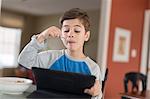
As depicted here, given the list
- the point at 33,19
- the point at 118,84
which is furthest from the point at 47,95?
the point at 118,84

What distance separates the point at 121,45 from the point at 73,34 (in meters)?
2.66

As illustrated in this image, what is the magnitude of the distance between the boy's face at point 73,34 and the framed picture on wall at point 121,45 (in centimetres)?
248

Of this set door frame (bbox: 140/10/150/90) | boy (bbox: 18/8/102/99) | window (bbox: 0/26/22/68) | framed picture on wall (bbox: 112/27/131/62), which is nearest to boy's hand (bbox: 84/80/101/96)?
boy (bbox: 18/8/102/99)

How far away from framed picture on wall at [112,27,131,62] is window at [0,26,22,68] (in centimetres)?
220

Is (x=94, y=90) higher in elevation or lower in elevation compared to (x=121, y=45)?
lower

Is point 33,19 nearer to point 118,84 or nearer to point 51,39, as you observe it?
point 51,39

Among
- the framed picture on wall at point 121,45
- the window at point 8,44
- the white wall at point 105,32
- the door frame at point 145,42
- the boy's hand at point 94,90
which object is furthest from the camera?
the door frame at point 145,42

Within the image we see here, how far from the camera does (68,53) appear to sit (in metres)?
0.91

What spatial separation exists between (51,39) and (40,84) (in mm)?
171

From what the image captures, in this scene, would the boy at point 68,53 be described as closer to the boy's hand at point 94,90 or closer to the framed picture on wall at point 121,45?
the boy's hand at point 94,90

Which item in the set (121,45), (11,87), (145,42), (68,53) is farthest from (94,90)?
(145,42)

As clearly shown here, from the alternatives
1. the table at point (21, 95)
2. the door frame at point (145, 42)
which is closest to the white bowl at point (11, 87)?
the table at point (21, 95)

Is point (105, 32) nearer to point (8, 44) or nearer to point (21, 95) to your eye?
point (8, 44)

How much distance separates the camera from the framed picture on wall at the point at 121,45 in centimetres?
336
